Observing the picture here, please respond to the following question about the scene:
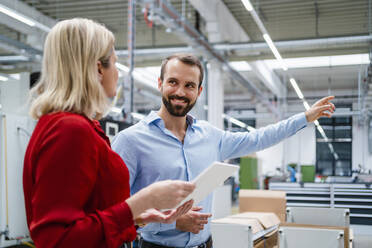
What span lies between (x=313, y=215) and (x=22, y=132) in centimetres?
296

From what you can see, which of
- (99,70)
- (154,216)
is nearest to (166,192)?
(154,216)

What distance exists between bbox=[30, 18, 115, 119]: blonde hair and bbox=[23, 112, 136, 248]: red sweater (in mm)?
31

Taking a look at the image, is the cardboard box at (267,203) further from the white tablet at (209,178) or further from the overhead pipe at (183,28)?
the white tablet at (209,178)

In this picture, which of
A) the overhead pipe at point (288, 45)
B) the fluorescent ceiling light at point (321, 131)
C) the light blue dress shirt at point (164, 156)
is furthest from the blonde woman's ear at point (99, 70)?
the fluorescent ceiling light at point (321, 131)

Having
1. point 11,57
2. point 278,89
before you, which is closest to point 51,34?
point 11,57

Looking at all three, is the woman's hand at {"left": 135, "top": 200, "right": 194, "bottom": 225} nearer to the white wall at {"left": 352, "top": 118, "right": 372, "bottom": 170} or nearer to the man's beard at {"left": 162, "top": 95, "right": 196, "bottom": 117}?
the man's beard at {"left": 162, "top": 95, "right": 196, "bottom": 117}

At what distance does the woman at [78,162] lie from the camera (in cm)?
77

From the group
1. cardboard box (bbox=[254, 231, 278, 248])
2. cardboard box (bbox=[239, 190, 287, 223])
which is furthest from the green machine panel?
cardboard box (bbox=[254, 231, 278, 248])

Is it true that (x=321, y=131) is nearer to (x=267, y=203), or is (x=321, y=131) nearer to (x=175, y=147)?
(x=267, y=203)

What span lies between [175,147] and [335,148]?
16.3 meters

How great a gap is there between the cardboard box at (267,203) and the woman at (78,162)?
9.99ft

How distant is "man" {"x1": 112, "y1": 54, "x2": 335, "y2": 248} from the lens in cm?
150

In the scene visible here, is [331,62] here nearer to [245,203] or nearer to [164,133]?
[245,203]

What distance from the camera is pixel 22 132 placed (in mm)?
4102
